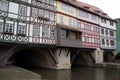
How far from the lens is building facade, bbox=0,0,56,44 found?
17812mm

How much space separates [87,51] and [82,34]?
414cm

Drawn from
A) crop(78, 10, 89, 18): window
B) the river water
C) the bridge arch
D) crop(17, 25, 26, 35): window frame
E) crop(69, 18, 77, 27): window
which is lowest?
the river water

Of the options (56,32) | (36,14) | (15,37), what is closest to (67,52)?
(56,32)

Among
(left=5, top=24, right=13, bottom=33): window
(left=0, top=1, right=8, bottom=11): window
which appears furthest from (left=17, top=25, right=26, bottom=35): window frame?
(left=0, top=1, right=8, bottom=11): window

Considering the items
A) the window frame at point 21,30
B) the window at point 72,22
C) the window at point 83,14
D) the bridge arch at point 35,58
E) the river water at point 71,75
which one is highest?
the window at point 83,14

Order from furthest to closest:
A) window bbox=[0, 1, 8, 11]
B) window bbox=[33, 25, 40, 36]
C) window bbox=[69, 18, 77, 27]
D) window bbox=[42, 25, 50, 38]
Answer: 1. window bbox=[69, 18, 77, 27]
2. window bbox=[42, 25, 50, 38]
3. window bbox=[33, 25, 40, 36]
4. window bbox=[0, 1, 8, 11]

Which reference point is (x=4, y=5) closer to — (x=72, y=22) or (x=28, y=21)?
(x=28, y=21)

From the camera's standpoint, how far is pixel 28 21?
2011cm

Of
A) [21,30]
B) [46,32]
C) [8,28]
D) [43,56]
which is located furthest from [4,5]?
[43,56]

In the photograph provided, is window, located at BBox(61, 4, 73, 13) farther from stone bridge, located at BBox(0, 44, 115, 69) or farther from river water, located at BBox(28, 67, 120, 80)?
river water, located at BBox(28, 67, 120, 80)

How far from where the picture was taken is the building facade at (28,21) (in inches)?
701

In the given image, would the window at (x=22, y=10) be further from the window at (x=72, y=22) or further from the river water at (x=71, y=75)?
the window at (x=72, y=22)

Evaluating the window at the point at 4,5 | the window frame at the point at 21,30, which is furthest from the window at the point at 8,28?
the window at the point at 4,5

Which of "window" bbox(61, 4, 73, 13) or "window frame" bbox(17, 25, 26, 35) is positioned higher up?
"window" bbox(61, 4, 73, 13)
